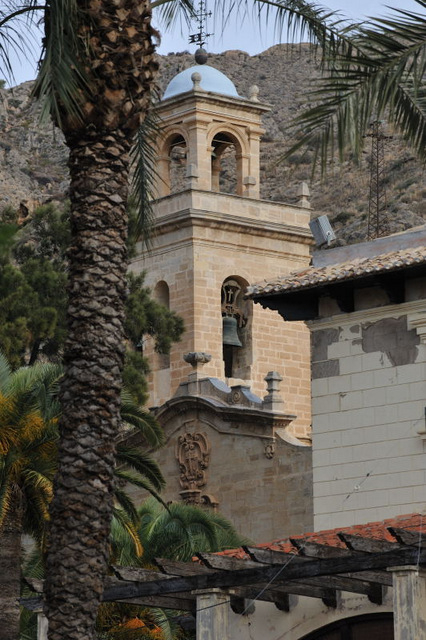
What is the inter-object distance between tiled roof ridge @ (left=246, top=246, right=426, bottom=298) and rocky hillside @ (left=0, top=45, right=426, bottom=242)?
48.4 m

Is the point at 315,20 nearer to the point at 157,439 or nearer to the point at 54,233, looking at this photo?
the point at 157,439

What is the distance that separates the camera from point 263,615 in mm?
24625

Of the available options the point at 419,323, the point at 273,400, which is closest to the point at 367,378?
the point at 419,323

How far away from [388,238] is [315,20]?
10998 mm

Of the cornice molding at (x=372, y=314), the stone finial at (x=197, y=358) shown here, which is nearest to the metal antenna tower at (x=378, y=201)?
the stone finial at (x=197, y=358)

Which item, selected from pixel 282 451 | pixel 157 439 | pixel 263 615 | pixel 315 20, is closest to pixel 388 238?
pixel 157 439

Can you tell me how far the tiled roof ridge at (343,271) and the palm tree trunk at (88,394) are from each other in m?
10.2

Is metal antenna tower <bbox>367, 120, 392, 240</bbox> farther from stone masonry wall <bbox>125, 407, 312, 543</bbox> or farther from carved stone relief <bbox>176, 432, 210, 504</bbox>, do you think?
carved stone relief <bbox>176, 432, 210, 504</bbox>

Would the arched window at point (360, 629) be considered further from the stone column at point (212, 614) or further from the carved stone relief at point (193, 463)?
the carved stone relief at point (193, 463)

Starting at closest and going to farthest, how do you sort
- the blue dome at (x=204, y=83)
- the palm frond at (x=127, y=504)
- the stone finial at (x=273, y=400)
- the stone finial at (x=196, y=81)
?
the palm frond at (x=127, y=504)
the stone finial at (x=273, y=400)
the stone finial at (x=196, y=81)
the blue dome at (x=204, y=83)

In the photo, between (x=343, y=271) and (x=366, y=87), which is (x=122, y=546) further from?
(x=366, y=87)

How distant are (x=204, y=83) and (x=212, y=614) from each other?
110ft

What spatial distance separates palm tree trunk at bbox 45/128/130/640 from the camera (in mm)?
17141

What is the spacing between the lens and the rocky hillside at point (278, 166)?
91000mm
